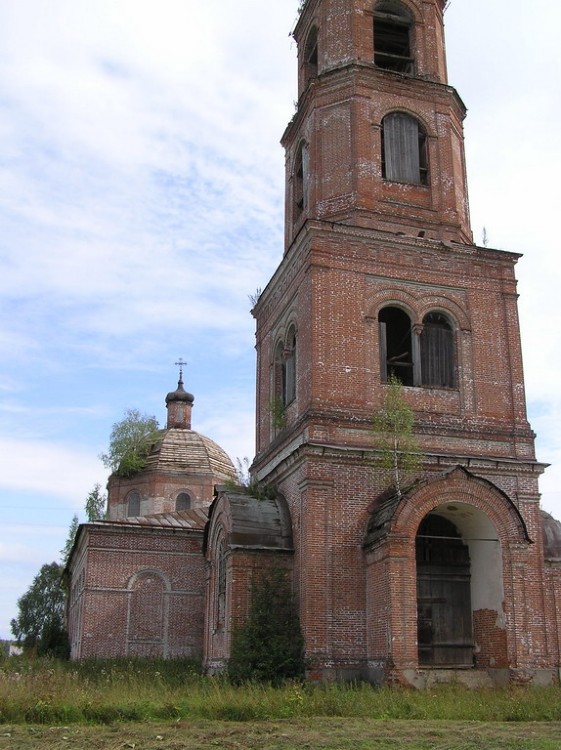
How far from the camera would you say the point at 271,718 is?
442 inches

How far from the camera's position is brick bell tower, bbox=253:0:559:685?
15.6 m

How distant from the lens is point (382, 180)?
19.3m

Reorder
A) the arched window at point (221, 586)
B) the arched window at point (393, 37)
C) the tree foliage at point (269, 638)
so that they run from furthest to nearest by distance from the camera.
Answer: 1. the arched window at point (393, 37)
2. the arched window at point (221, 586)
3. the tree foliage at point (269, 638)

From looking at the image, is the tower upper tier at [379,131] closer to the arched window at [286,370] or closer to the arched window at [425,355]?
the arched window at [425,355]

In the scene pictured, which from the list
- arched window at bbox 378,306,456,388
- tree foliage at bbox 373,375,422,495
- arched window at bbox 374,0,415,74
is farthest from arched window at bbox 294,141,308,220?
tree foliage at bbox 373,375,422,495

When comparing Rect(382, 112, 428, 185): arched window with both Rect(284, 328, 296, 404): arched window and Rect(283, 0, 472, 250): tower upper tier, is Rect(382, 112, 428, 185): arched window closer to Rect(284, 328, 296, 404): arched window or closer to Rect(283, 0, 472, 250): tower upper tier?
Rect(283, 0, 472, 250): tower upper tier

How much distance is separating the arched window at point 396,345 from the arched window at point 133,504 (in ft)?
51.6

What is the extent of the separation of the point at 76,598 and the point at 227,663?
11849 mm

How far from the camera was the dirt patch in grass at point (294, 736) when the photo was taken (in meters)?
9.12

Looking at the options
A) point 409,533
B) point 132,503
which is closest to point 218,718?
point 409,533

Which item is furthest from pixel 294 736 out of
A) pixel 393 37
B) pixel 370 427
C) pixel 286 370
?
pixel 393 37

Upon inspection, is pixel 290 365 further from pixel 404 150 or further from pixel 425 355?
pixel 404 150

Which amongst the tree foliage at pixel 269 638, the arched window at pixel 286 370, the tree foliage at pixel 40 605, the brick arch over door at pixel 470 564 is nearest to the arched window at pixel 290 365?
the arched window at pixel 286 370

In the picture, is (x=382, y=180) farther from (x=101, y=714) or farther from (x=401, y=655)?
(x=101, y=714)
